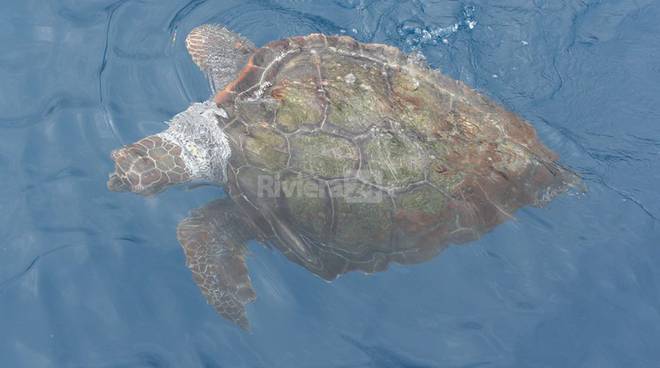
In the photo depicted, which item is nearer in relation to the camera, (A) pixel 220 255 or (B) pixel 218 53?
(A) pixel 220 255

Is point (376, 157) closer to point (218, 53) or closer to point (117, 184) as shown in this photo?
point (218, 53)

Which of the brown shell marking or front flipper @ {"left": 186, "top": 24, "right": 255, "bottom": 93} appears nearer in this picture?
the brown shell marking

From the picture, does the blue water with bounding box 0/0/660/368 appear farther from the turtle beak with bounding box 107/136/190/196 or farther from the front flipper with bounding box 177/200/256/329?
the turtle beak with bounding box 107/136/190/196

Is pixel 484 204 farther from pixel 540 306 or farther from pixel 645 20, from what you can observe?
pixel 645 20

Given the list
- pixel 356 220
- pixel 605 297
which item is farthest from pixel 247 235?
pixel 605 297

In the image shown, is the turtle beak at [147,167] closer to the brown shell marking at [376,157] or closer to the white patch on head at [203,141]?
the white patch on head at [203,141]

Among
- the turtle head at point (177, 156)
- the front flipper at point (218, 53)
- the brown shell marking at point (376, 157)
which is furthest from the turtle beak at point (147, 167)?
the front flipper at point (218, 53)

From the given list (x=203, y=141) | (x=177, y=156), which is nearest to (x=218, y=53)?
(x=203, y=141)

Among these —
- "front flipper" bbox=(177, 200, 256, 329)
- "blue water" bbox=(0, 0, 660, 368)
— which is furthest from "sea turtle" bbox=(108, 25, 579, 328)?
"blue water" bbox=(0, 0, 660, 368)
